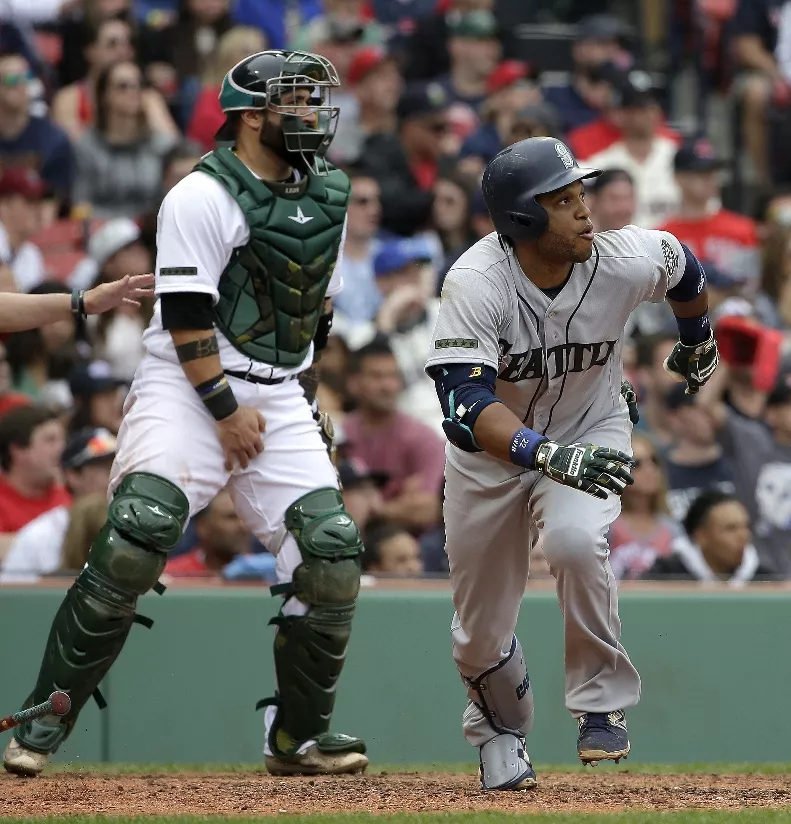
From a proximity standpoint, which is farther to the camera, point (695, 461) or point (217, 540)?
point (695, 461)

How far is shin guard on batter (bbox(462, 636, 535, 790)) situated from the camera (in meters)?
5.71

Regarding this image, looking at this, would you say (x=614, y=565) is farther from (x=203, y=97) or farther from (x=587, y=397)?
(x=203, y=97)

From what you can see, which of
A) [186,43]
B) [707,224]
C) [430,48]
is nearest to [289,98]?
[707,224]

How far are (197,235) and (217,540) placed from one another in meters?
2.53

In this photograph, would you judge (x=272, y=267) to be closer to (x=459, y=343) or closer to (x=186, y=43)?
(x=459, y=343)

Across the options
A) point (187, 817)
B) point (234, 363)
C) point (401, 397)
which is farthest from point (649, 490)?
point (187, 817)

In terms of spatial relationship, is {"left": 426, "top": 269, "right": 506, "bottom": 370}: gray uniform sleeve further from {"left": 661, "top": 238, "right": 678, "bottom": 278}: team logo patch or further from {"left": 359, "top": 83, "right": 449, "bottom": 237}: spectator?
{"left": 359, "top": 83, "right": 449, "bottom": 237}: spectator

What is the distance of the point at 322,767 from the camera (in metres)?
6.18

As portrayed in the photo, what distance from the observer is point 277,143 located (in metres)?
6.14

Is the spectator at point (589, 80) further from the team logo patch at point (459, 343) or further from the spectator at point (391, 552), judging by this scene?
the team logo patch at point (459, 343)

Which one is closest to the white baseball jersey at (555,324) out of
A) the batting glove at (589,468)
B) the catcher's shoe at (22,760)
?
the batting glove at (589,468)

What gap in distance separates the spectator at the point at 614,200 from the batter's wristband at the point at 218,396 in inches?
204

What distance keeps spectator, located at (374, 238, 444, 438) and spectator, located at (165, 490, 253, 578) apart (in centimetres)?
176

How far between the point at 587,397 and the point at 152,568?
1.61 metres
